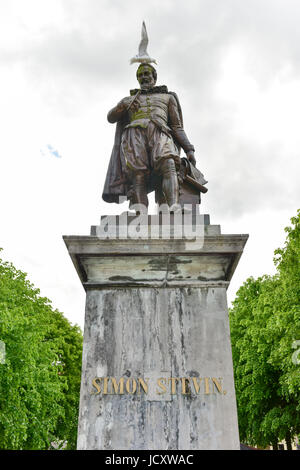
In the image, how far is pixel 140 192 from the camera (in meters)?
5.77

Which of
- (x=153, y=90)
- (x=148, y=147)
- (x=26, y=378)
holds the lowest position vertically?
(x=26, y=378)

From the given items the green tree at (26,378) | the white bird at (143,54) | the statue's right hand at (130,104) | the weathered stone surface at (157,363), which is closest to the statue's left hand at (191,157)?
the statue's right hand at (130,104)

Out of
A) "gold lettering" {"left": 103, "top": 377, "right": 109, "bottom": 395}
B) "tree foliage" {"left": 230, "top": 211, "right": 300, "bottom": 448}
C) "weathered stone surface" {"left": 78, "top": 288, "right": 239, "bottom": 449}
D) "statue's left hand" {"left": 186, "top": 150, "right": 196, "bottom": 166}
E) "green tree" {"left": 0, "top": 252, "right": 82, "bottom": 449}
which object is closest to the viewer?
"weathered stone surface" {"left": 78, "top": 288, "right": 239, "bottom": 449}

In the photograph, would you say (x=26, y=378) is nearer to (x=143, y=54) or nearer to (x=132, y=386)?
(x=132, y=386)

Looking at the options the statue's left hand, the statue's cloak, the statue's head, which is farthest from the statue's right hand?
the statue's left hand

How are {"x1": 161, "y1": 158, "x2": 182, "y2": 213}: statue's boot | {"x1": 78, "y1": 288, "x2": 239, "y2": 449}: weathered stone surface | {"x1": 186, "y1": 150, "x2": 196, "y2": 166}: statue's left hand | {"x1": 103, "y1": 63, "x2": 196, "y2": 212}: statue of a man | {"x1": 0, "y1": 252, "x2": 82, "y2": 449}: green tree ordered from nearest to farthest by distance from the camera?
{"x1": 78, "y1": 288, "x2": 239, "y2": 449}: weathered stone surface, {"x1": 161, "y1": 158, "x2": 182, "y2": 213}: statue's boot, {"x1": 103, "y1": 63, "x2": 196, "y2": 212}: statue of a man, {"x1": 186, "y1": 150, "x2": 196, "y2": 166}: statue's left hand, {"x1": 0, "y1": 252, "x2": 82, "y2": 449}: green tree

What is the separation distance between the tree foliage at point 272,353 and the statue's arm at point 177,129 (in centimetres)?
1122

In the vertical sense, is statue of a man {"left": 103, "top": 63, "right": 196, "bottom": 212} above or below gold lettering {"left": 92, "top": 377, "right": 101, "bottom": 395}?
above

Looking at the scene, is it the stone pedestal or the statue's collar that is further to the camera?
the statue's collar

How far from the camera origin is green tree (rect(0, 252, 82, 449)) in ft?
50.6

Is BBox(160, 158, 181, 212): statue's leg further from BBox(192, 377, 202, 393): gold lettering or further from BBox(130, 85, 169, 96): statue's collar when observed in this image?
BBox(192, 377, 202, 393): gold lettering

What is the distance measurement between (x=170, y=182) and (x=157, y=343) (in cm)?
210

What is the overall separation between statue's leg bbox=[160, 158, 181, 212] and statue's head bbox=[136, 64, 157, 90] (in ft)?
4.66

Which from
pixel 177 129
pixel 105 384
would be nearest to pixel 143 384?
pixel 105 384
